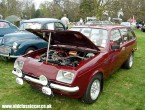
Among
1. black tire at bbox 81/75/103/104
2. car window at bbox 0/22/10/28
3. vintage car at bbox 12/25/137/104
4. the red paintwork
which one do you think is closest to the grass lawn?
black tire at bbox 81/75/103/104

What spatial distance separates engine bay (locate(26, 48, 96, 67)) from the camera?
15.6ft

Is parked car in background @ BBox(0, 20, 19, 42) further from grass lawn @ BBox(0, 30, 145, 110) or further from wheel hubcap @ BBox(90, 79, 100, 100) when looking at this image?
wheel hubcap @ BBox(90, 79, 100, 100)

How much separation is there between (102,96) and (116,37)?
175cm

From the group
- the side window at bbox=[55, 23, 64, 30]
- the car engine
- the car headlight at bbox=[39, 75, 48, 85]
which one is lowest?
the car headlight at bbox=[39, 75, 48, 85]

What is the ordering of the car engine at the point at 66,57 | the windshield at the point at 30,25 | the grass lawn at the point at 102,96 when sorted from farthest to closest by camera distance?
the windshield at the point at 30,25
the car engine at the point at 66,57
the grass lawn at the point at 102,96

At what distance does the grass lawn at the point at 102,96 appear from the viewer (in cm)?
464

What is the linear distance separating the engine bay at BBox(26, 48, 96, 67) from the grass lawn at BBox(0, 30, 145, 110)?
2.71 ft

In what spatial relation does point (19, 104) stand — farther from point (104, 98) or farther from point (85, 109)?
point (104, 98)

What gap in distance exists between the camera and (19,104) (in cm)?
465

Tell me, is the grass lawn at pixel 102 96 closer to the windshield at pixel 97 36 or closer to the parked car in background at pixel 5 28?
the windshield at pixel 97 36

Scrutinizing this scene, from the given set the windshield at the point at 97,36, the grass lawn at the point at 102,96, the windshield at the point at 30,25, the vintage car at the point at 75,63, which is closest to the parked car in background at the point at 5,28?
the windshield at the point at 30,25

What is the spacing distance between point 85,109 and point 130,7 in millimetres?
35281

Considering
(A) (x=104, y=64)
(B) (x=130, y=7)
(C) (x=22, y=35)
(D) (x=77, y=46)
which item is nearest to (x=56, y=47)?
(D) (x=77, y=46)

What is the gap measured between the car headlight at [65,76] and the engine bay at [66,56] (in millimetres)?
489
